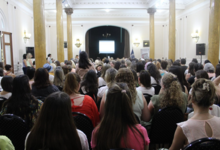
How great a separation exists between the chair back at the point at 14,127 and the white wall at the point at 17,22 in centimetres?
857

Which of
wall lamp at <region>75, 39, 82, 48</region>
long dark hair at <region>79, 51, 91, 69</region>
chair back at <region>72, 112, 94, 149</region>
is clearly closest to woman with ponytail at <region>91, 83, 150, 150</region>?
chair back at <region>72, 112, 94, 149</region>

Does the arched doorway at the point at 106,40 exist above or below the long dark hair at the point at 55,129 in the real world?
above

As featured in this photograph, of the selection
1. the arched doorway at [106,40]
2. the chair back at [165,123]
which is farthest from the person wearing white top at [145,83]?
the arched doorway at [106,40]

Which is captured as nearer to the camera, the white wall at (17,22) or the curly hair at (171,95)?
the curly hair at (171,95)

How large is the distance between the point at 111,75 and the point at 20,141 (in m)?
1.79

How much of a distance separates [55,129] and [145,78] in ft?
7.34

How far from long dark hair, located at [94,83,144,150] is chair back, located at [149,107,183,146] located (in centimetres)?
95

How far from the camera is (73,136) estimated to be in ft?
4.80

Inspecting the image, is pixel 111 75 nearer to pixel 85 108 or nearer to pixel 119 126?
pixel 85 108

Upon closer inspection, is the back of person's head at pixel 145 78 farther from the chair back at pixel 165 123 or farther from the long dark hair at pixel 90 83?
the chair back at pixel 165 123

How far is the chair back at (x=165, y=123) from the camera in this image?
245 centimetres

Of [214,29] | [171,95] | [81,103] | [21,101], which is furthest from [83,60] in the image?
[214,29]

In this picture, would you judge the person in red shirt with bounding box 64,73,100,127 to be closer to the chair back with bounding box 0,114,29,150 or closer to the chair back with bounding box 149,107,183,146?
the chair back with bounding box 0,114,29,150

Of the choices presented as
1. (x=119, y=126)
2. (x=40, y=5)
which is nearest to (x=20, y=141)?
(x=119, y=126)
